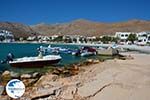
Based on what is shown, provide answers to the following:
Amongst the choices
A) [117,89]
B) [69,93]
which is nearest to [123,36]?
[117,89]

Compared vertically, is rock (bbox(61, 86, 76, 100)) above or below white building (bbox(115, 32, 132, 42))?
above

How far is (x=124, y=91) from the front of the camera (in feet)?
48.6

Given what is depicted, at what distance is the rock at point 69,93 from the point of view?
46.5 ft

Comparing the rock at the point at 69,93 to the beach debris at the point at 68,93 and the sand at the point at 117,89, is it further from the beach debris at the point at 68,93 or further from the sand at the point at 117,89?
the sand at the point at 117,89

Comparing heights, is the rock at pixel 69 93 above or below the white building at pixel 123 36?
above

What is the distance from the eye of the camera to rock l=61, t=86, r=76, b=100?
46.5 ft

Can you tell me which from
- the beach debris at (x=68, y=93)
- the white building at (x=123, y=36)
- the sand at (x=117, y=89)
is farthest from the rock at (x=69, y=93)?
the white building at (x=123, y=36)

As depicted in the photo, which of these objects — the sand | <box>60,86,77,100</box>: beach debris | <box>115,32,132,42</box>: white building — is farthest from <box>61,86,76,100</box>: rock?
<box>115,32,132,42</box>: white building

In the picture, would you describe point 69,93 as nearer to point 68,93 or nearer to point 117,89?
point 68,93

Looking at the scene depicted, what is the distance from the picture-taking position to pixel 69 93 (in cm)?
1472

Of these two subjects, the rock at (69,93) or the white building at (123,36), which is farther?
the white building at (123,36)

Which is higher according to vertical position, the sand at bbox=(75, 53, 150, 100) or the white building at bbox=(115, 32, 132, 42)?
the sand at bbox=(75, 53, 150, 100)

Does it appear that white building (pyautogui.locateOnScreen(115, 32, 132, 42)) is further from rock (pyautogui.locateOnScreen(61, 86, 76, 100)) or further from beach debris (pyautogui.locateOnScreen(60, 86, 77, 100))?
rock (pyautogui.locateOnScreen(61, 86, 76, 100))

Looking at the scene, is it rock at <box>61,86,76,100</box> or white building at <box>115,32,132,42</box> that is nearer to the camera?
rock at <box>61,86,76,100</box>
